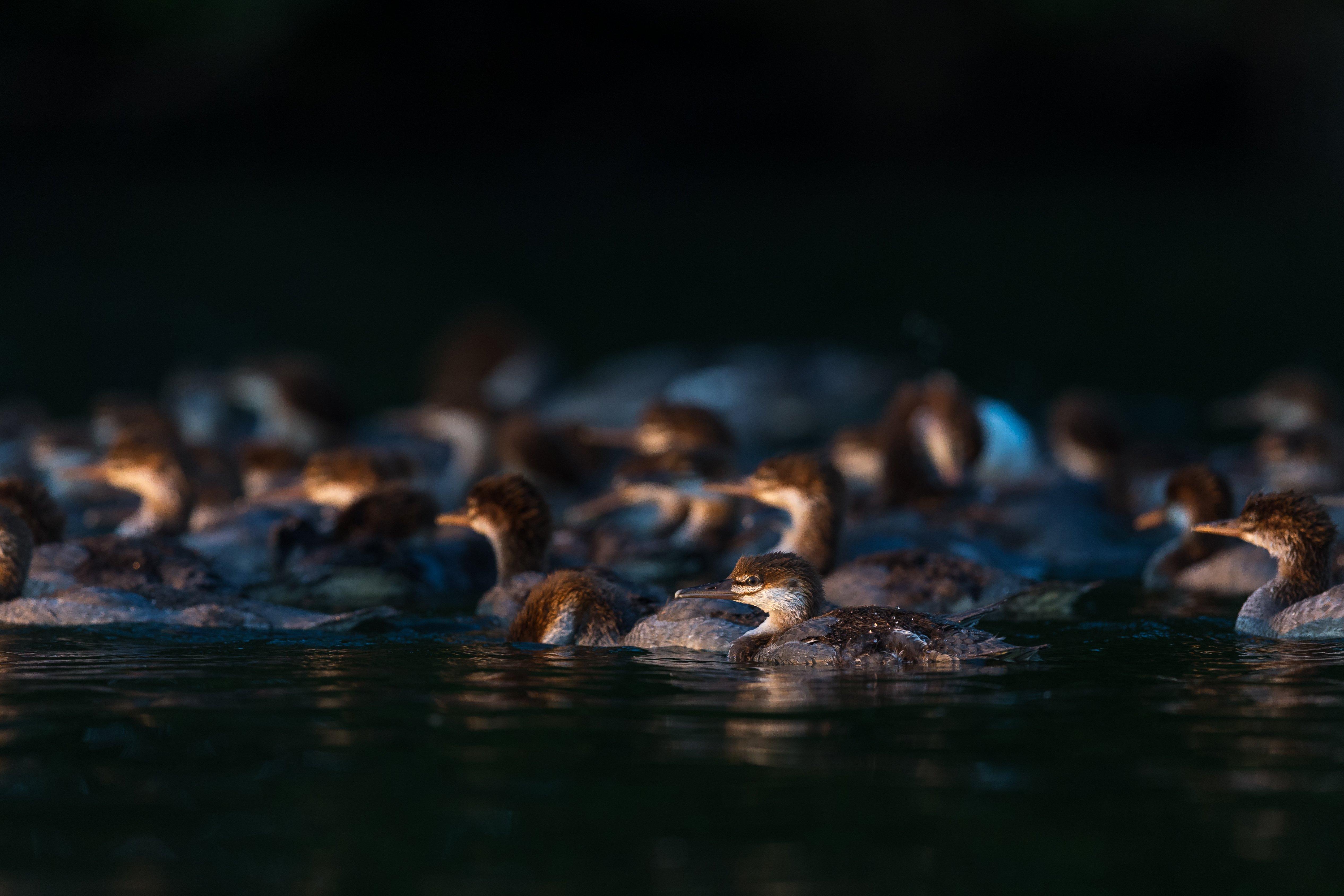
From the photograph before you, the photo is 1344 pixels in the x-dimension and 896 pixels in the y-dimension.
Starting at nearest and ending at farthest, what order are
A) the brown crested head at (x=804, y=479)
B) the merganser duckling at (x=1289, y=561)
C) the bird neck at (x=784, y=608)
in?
the bird neck at (x=784, y=608)
the merganser duckling at (x=1289, y=561)
the brown crested head at (x=804, y=479)

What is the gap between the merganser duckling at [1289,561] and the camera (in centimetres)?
871

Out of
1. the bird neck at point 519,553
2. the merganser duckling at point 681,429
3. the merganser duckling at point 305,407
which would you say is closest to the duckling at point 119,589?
the bird neck at point 519,553

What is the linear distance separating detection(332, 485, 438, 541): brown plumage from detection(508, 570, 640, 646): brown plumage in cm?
250

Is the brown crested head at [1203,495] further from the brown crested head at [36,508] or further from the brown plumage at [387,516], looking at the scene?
the brown crested head at [36,508]

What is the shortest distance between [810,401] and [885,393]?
105 centimetres

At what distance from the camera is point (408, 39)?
37.0 metres

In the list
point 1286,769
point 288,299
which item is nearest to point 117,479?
point 1286,769

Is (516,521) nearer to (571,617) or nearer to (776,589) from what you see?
(571,617)

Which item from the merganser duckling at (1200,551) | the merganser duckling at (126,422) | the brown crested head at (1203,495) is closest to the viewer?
the merganser duckling at (1200,551)

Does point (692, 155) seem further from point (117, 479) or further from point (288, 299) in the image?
point (117, 479)

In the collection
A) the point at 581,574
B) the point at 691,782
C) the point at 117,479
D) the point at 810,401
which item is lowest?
the point at 691,782

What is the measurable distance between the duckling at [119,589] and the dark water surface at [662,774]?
830 mm

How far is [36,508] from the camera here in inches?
421

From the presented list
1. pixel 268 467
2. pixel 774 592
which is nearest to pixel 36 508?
pixel 268 467
